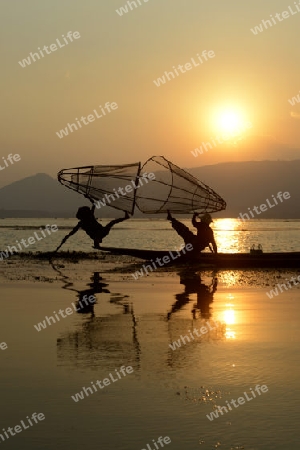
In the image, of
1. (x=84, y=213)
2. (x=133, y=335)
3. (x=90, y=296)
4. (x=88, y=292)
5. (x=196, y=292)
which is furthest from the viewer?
(x=84, y=213)

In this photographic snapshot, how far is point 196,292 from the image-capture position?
23625 millimetres

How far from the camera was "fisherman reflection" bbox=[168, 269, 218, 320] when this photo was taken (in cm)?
1869

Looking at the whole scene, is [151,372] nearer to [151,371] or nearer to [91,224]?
[151,371]

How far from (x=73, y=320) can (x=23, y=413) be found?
777 centimetres

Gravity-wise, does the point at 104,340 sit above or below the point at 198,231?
above

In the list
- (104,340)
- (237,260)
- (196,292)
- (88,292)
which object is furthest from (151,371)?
(237,260)

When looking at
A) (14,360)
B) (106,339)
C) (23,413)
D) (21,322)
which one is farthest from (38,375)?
(21,322)

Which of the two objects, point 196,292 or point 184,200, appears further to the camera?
point 184,200

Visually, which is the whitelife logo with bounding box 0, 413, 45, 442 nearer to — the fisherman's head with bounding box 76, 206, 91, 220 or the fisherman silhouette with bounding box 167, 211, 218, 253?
the fisherman's head with bounding box 76, 206, 91, 220

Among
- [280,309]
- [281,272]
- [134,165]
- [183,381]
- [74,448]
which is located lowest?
[281,272]

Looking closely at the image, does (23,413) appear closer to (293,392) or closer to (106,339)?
(293,392)

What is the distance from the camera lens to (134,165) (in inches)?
1315

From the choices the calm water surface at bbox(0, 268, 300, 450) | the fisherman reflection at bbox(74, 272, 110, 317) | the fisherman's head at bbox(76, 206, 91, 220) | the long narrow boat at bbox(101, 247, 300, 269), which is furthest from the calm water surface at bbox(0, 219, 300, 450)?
the long narrow boat at bbox(101, 247, 300, 269)

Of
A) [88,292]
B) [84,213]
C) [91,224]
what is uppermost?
[84,213]
